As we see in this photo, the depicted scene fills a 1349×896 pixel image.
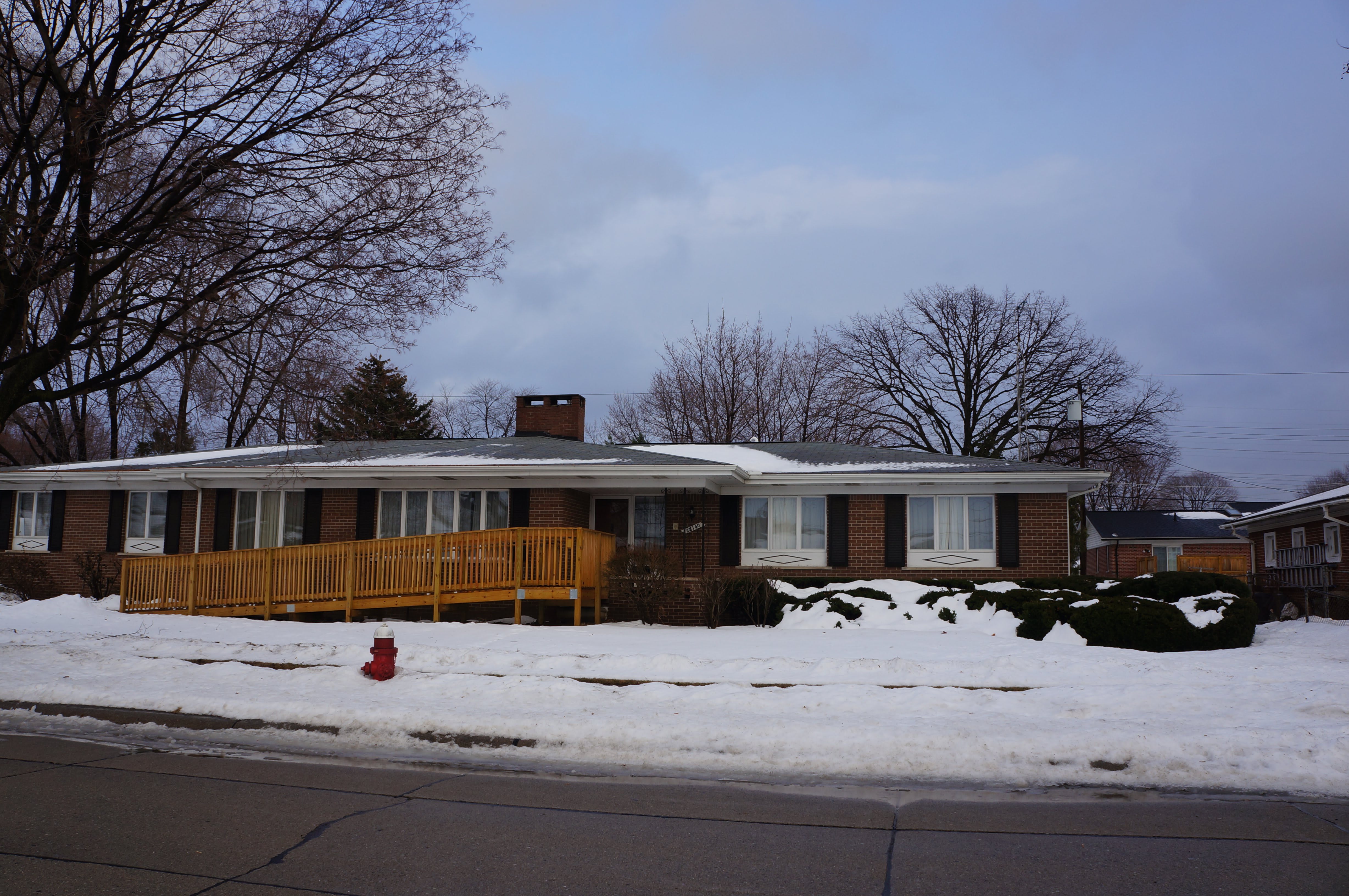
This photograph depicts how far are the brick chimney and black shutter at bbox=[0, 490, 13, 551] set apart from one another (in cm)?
1240

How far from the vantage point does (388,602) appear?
16.9 m

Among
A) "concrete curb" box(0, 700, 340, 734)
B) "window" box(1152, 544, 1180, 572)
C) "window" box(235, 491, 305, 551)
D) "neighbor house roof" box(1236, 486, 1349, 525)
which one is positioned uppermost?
"neighbor house roof" box(1236, 486, 1349, 525)

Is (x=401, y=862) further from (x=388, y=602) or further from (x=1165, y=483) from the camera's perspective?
(x=1165, y=483)

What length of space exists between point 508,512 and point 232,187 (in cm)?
1026

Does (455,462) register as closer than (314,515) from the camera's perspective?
Yes

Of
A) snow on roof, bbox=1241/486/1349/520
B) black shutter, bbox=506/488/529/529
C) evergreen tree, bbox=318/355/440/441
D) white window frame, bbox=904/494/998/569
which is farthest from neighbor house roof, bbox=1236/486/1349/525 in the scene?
evergreen tree, bbox=318/355/440/441

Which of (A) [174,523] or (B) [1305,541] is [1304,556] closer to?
(B) [1305,541]

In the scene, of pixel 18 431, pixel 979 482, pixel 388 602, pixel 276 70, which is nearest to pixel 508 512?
pixel 388 602

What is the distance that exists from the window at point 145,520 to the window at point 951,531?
17.0 m

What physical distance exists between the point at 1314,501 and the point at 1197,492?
6495 centimetres

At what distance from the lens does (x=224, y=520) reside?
21.2 metres

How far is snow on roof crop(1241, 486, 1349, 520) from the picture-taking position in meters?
20.2

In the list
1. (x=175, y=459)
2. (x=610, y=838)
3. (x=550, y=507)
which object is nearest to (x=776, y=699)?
(x=610, y=838)

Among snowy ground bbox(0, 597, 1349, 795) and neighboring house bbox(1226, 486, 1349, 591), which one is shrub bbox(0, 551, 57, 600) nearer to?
snowy ground bbox(0, 597, 1349, 795)
